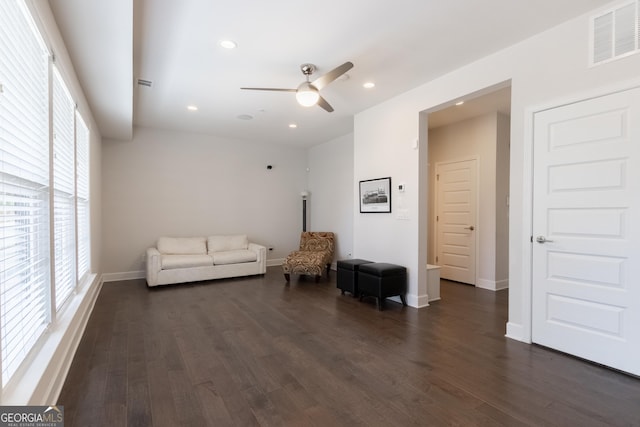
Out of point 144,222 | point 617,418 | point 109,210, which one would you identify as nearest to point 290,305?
point 617,418

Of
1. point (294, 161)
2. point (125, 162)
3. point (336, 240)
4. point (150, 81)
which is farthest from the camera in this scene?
point (294, 161)

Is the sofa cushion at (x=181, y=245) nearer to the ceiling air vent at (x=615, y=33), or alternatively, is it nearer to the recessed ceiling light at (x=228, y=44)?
the recessed ceiling light at (x=228, y=44)

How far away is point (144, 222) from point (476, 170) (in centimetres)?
614

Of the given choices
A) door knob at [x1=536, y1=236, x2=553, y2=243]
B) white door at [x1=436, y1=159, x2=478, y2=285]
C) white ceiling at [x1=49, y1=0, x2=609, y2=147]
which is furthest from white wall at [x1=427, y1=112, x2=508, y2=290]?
door knob at [x1=536, y1=236, x2=553, y2=243]

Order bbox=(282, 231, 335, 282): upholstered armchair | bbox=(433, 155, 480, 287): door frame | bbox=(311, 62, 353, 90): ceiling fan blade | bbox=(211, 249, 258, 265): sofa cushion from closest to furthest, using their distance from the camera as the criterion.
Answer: bbox=(311, 62, 353, 90): ceiling fan blade → bbox=(433, 155, 480, 287): door frame → bbox=(282, 231, 335, 282): upholstered armchair → bbox=(211, 249, 258, 265): sofa cushion

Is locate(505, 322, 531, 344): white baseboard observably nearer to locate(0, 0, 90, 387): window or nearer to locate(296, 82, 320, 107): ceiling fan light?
locate(296, 82, 320, 107): ceiling fan light

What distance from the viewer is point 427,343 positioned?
2959 millimetres

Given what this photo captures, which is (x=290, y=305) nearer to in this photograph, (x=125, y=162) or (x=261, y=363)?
(x=261, y=363)

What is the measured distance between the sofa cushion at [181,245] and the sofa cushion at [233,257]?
0.35 m

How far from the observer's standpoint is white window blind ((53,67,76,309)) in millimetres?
2615

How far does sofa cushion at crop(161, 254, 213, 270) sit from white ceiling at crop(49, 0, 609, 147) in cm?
232

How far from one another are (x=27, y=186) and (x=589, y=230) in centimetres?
409

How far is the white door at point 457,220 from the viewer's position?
5.40 meters

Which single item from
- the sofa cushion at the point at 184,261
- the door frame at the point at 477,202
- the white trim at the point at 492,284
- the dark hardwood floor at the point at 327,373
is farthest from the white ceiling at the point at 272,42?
the white trim at the point at 492,284
